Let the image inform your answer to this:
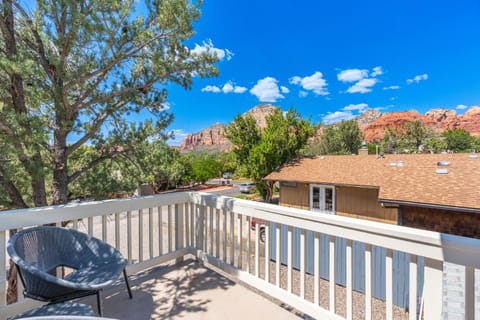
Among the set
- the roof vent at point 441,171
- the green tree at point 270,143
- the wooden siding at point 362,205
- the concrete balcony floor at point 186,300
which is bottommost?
the wooden siding at point 362,205

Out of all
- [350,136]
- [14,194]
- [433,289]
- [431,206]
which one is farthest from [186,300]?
[350,136]

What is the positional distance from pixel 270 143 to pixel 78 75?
34.8ft

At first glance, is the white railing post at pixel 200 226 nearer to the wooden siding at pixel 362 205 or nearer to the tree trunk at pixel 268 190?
the wooden siding at pixel 362 205

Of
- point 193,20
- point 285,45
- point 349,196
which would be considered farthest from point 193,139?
point 193,20

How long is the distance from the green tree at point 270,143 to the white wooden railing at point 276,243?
10.0 m

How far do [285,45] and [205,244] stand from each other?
20033 mm

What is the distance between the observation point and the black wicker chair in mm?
1273

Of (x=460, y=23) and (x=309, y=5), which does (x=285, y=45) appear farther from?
(x=460, y=23)

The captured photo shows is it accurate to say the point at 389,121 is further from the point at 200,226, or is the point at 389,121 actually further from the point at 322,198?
the point at 200,226

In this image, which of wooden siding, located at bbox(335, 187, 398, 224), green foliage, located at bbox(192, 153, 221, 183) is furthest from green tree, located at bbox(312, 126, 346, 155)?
wooden siding, located at bbox(335, 187, 398, 224)

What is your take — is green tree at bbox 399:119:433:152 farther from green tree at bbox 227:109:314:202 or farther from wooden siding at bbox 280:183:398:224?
wooden siding at bbox 280:183:398:224

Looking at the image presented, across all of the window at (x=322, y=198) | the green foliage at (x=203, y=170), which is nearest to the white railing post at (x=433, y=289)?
the window at (x=322, y=198)

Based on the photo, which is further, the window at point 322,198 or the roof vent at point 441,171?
the window at point 322,198

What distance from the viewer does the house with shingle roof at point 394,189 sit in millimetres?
5879
